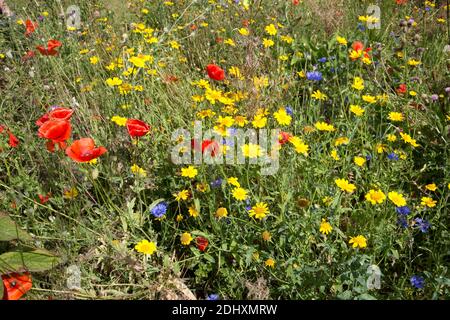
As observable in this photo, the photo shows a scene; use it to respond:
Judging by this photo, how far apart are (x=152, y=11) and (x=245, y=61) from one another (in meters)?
1.44

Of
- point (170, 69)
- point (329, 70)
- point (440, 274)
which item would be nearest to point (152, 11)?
point (170, 69)

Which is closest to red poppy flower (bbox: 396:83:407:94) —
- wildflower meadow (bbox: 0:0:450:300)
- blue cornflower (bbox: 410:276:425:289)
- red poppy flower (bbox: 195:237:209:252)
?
wildflower meadow (bbox: 0:0:450:300)

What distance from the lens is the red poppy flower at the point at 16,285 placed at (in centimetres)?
138

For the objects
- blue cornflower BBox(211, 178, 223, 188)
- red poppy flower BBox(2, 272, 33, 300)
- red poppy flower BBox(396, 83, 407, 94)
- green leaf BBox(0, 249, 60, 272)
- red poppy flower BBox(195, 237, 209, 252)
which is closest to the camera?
red poppy flower BBox(2, 272, 33, 300)

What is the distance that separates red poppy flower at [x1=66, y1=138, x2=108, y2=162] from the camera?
1.46 m

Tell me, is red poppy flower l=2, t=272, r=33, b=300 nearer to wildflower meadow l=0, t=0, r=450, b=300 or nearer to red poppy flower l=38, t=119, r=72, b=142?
wildflower meadow l=0, t=0, r=450, b=300

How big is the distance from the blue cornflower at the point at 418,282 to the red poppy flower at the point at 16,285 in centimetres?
137

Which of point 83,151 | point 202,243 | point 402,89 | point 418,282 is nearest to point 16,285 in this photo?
point 83,151

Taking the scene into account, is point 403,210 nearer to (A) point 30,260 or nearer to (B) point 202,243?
(B) point 202,243

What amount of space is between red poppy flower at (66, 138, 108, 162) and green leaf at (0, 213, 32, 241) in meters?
0.36

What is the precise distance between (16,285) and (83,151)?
51 centimetres

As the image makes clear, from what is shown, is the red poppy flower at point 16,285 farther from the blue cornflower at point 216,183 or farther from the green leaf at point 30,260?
the blue cornflower at point 216,183

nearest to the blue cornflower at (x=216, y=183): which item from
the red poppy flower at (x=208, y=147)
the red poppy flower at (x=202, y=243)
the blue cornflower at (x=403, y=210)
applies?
the red poppy flower at (x=208, y=147)

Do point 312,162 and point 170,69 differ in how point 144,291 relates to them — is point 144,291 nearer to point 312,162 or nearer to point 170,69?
point 312,162
